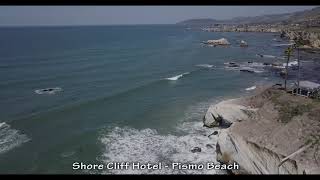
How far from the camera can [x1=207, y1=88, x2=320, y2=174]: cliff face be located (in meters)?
15.3

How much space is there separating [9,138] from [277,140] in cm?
1785

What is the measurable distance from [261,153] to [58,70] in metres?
38.0

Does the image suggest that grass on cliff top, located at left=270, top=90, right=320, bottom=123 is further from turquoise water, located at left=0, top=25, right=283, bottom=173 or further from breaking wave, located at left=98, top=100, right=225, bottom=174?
turquoise water, located at left=0, top=25, right=283, bottom=173

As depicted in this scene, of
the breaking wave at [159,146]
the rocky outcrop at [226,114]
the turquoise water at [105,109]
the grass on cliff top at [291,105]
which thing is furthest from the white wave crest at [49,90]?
the grass on cliff top at [291,105]

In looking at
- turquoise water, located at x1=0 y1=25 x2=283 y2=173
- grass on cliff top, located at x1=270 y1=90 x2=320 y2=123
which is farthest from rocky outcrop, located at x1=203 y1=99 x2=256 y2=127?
grass on cliff top, located at x1=270 y1=90 x2=320 y2=123

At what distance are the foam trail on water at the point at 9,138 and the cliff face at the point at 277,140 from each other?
1338 centimetres

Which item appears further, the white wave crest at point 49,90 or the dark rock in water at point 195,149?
the white wave crest at point 49,90

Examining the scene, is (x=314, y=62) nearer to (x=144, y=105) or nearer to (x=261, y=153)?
(x=144, y=105)

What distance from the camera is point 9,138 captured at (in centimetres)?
2408

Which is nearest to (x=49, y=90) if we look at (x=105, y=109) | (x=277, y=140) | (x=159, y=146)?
(x=105, y=109)

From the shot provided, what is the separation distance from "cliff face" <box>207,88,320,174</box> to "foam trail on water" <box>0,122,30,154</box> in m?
13.4

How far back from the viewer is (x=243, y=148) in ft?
58.4

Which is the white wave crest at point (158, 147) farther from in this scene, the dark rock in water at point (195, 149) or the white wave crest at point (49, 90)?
the white wave crest at point (49, 90)

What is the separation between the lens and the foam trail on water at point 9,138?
2258 cm
